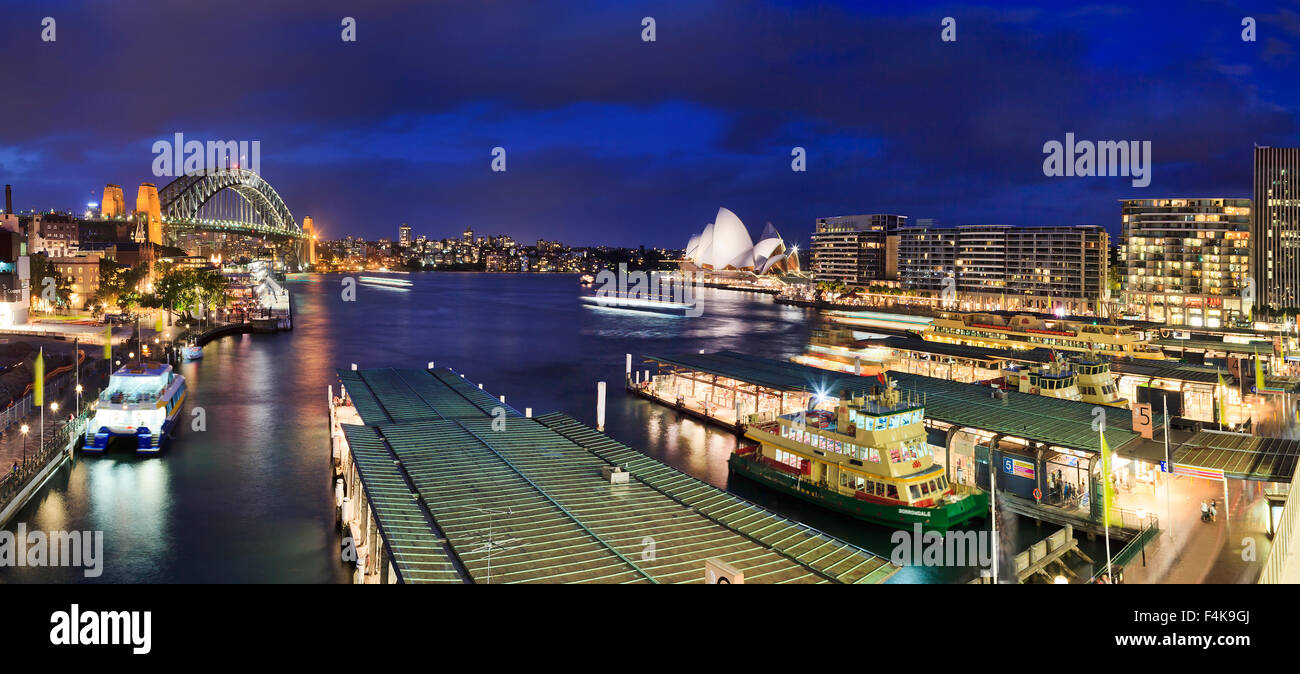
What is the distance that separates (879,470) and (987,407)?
172 inches

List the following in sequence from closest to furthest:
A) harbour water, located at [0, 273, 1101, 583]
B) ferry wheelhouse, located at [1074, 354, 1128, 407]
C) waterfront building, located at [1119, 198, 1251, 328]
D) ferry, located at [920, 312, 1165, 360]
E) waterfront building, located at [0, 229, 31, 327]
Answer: harbour water, located at [0, 273, 1101, 583], ferry wheelhouse, located at [1074, 354, 1128, 407], ferry, located at [920, 312, 1165, 360], waterfront building, located at [0, 229, 31, 327], waterfront building, located at [1119, 198, 1251, 328]

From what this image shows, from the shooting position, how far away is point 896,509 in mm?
12203

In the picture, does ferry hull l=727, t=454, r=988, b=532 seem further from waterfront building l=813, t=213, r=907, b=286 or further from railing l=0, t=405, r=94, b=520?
waterfront building l=813, t=213, r=907, b=286

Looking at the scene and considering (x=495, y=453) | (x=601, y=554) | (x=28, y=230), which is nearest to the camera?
(x=601, y=554)

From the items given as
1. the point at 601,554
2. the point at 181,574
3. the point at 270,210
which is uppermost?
the point at 270,210

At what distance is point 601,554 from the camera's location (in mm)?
7316

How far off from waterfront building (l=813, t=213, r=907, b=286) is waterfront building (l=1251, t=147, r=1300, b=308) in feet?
132

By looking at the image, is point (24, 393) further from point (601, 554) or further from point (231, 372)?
point (601, 554)

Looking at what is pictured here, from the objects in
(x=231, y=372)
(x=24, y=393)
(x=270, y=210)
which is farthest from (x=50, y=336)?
(x=270, y=210)

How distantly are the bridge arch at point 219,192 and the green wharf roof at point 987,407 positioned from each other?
8145cm

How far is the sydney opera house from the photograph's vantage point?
96.7 metres

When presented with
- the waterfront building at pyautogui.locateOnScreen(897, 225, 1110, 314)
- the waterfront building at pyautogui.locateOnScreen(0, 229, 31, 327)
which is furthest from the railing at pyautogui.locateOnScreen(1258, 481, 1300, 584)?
the waterfront building at pyautogui.locateOnScreen(897, 225, 1110, 314)

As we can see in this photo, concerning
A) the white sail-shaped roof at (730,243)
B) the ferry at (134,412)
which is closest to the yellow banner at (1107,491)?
the ferry at (134,412)

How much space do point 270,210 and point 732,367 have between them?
10270cm
